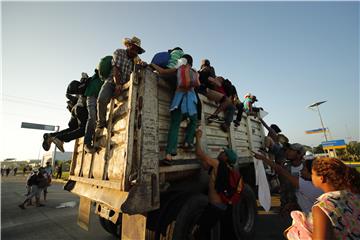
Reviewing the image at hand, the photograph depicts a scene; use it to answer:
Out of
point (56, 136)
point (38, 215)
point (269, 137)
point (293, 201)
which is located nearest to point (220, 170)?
point (293, 201)

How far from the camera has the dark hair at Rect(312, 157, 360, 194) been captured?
143cm

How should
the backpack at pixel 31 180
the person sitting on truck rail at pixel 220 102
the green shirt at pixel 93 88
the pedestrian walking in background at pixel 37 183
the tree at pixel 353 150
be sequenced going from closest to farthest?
the green shirt at pixel 93 88 → the person sitting on truck rail at pixel 220 102 → the pedestrian walking in background at pixel 37 183 → the backpack at pixel 31 180 → the tree at pixel 353 150

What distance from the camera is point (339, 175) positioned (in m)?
1.44

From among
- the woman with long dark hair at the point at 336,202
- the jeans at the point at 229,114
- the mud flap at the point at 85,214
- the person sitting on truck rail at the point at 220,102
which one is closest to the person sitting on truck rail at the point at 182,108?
the person sitting on truck rail at the point at 220,102

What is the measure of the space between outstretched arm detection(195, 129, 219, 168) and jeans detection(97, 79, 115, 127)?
142 cm

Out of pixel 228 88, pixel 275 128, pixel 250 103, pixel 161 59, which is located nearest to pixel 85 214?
pixel 161 59

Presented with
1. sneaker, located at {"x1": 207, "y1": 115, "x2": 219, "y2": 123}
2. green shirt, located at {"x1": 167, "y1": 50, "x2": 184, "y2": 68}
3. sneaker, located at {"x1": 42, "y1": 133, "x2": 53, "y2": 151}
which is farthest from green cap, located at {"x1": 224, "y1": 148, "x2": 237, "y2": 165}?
sneaker, located at {"x1": 42, "y1": 133, "x2": 53, "y2": 151}

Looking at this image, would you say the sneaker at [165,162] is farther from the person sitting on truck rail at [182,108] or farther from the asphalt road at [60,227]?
the asphalt road at [60,227]

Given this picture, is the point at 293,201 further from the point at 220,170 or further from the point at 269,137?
the point at 269,137

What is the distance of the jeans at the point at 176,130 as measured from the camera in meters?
2.35

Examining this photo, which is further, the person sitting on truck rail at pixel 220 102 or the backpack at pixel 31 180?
the backpack at pixel 31 180

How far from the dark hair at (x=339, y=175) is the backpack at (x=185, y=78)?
1.74 m

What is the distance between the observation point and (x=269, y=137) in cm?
557

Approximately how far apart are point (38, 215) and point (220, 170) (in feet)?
22.4
